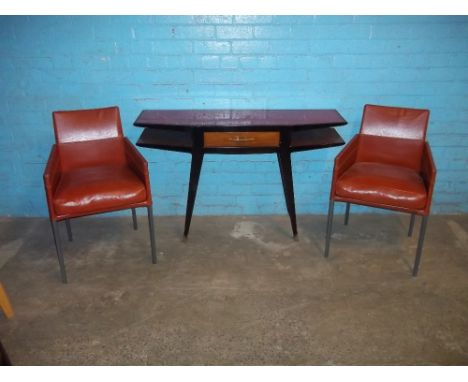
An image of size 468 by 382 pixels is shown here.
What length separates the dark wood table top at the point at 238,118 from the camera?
2.36 m

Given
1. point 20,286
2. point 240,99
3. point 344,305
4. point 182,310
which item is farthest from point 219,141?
point 20,286

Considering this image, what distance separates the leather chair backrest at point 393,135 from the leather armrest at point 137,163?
1.33 metres

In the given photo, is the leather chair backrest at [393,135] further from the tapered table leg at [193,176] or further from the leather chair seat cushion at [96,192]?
the leather chair seat cushion at [96,192]

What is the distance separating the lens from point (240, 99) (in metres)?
2.71

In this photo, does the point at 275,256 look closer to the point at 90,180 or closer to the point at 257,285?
the point at 257,285

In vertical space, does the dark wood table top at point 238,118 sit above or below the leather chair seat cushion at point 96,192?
above

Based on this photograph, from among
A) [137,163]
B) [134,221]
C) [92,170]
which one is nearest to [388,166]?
[137,163]

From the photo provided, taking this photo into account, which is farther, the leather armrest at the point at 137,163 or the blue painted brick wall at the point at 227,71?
→ the blue painted brick wall at the point at 227,71

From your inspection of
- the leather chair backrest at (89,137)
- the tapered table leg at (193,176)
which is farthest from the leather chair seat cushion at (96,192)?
the tapered table leg at (193,176)

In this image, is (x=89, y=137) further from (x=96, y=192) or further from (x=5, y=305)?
(x=5, y=305)

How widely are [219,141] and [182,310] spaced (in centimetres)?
93

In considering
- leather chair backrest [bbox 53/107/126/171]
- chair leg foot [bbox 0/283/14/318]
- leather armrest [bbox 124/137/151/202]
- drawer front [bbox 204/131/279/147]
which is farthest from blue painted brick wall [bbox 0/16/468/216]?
chair leg foot [bbox 0/283/14/318]

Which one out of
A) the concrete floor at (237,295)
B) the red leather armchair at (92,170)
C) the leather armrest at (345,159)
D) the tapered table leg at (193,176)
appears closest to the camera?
the concrete floor at (237,295)

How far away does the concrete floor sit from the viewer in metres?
1.81
